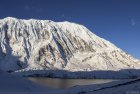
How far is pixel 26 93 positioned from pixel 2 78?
622 cm

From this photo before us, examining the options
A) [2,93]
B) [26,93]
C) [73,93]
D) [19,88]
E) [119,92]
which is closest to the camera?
[119,92]

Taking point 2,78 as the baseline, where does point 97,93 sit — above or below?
below

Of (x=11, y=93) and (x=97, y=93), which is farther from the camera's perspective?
(x=11, y=93)

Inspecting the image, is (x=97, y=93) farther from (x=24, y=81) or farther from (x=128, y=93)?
(x=24, y=81)

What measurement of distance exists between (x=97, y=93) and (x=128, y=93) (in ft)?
15.6

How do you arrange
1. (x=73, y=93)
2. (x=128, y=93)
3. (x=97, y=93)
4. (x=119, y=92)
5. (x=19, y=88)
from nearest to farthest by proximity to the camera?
(x=128, y=93), (x=119, y=92), (x=97, y=93), (x=73, y=93), (x=19, y=88)

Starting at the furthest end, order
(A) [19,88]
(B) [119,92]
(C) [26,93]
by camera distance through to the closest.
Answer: (A) [19,88], (C) [26,93], (B) [119,92]

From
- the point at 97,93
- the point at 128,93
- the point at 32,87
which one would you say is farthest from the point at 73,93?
the point at 32,87

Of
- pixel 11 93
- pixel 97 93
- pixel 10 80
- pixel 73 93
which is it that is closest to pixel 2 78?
pixel 10 80

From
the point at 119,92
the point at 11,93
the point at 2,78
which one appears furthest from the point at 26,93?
the point at 119,92

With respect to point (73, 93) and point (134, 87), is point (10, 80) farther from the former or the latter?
point (134, 87)

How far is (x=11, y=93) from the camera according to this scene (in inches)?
1362

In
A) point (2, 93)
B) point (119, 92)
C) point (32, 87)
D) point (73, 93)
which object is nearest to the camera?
point (119, 92)

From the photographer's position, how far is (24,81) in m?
44.8
